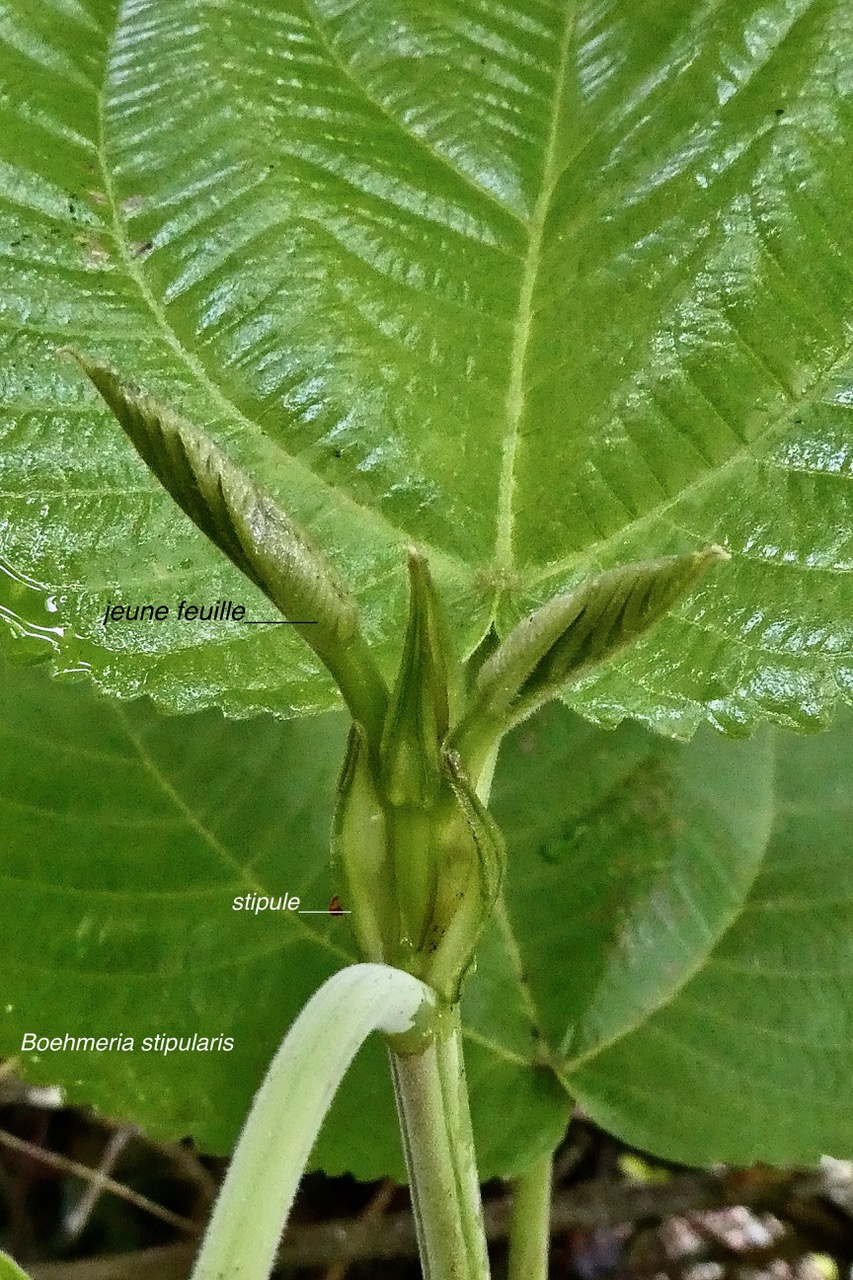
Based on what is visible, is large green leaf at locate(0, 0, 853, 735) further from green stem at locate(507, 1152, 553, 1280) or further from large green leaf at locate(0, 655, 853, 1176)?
green stem at locate(507, 1152, 553, 1280)

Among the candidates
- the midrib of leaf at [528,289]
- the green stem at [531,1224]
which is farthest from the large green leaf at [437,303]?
the green stem at [531,1224]

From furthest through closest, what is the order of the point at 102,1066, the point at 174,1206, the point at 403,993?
1. the point at 174,1206
2. the point at 102,1066
3. the point at 403,993

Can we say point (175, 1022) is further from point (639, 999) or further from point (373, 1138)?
point (639, 999)

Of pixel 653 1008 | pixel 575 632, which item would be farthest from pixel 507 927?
pixel 575 632

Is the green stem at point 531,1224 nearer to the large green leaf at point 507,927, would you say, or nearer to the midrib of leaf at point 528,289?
the large green leaf at point 507,927

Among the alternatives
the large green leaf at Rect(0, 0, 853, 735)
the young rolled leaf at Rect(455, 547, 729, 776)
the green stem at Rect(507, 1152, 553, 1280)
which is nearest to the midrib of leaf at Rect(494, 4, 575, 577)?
the large green leaf at Rect(0, 0, 853, 735)

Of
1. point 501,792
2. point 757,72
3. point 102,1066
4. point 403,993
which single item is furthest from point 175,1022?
point 757,72
